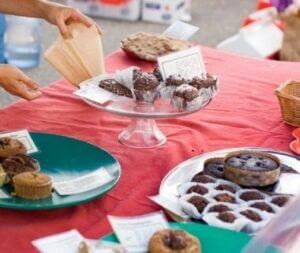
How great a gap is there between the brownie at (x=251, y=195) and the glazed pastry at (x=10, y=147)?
0.41 m

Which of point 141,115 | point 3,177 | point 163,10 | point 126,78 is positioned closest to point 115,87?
point 126,78

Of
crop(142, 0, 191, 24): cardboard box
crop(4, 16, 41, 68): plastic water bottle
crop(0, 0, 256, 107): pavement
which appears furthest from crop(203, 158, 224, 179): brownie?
crop(142, 0, 191, 24): cardboard box

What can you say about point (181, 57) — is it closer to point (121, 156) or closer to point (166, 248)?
point (121, 156)

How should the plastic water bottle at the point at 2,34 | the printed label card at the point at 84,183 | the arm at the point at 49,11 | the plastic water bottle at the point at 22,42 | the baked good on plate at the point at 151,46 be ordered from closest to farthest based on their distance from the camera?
1. the printed label card at the point at 84,183
2. the arm at the point at 49,11
3. the baked good on plate at the point at 151,46
4. the plastic water bottle at the point at 2,34
5. the plastic water bottle at the point at 22,42

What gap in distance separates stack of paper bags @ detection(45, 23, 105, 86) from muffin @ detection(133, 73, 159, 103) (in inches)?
8.2

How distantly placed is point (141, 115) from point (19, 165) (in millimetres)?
260

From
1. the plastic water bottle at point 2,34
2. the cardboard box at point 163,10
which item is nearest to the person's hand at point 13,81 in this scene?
the plastic water bottle at point 2,34

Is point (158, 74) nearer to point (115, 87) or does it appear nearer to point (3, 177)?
point (115, 87)

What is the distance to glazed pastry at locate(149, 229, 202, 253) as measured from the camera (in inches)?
36.2

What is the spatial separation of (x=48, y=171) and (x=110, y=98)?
22 centimetres

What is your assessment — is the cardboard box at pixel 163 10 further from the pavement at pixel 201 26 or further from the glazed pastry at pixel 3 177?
the glazed pastry at pixel 3 177

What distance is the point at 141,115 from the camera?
4.25 feet

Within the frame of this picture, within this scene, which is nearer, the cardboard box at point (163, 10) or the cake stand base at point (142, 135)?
the cake stand base at point (142, 135)

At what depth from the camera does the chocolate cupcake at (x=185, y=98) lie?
1327 millimetres
